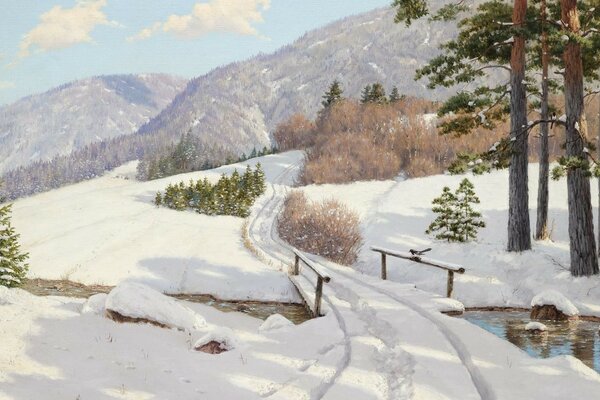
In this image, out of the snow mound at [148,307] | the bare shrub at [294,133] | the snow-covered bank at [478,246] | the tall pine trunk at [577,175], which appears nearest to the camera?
the snow mound at [148,307]

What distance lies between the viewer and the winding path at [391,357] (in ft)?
22.4

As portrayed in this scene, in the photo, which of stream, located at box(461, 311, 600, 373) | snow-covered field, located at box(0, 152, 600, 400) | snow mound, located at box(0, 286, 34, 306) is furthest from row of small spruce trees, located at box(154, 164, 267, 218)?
snow mound, located at box(0, 286, 34, 306)

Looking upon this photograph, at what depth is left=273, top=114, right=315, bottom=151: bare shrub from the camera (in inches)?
3391

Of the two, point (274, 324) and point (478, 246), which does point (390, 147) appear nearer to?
point (478, 246)

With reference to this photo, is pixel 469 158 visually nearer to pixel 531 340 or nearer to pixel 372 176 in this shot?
pixel 531 340

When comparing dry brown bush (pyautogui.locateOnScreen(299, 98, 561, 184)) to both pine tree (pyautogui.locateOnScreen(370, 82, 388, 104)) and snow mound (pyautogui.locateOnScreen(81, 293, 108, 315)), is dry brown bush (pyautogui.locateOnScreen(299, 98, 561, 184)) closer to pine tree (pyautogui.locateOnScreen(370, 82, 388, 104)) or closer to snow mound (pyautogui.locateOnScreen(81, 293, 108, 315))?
pine tree (pyautogui.locateOnScreen(370, 82, 388, 104))

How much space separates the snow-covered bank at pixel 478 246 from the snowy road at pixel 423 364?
4.82m

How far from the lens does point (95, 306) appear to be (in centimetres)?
999

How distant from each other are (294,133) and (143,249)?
61450 millimetres

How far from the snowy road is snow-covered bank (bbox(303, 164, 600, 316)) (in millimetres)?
4821

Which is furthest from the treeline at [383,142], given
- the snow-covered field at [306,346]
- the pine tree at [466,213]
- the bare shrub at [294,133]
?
the snow-covered field at [306,346]

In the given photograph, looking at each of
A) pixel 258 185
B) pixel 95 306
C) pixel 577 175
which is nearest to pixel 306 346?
pixel 95 306

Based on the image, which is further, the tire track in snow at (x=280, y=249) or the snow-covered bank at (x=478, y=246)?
the snow-covered bank at (x=478, y=246)

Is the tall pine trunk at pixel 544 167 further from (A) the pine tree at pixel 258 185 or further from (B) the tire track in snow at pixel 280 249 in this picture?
(A) the pine tree at pixel 258 185
